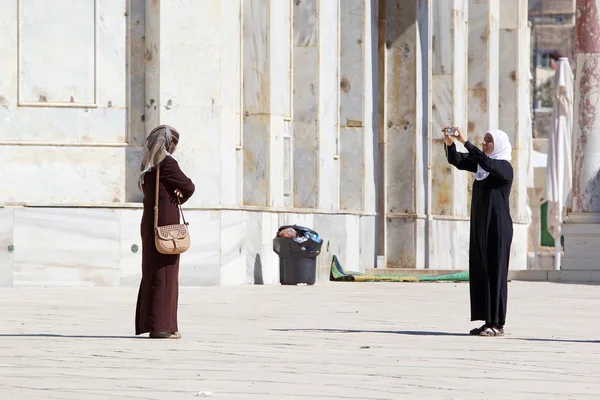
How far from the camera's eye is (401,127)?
31953mm

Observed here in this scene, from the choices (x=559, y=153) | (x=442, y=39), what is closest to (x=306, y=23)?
(x=442, y=39)

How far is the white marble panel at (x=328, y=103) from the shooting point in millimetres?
26234

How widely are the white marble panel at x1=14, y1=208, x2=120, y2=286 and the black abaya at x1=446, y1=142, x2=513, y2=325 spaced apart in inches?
310

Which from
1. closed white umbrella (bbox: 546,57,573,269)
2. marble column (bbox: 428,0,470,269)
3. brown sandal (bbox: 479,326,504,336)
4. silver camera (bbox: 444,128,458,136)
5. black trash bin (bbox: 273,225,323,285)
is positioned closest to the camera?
brown sandal (bbox: 479,326,504,336)

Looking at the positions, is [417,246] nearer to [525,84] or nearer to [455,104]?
[455,104]

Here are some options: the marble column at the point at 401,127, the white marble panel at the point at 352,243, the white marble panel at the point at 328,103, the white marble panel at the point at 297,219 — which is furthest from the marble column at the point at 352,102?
the white marble panel at the point at 297,219

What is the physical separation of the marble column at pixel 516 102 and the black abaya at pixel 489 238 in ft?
80.8

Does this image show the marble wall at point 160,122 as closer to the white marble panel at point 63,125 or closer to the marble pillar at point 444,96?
the white marble panel at point 63,125

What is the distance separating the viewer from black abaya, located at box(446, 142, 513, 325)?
1306cm

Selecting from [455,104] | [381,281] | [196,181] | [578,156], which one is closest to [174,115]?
[196,181]

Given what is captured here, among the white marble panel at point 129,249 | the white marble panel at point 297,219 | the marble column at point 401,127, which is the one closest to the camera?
the white marble panel at point 129,249

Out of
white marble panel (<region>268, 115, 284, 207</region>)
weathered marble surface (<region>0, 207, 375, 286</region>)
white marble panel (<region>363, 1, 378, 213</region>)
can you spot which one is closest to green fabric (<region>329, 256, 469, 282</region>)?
white marble panel (<region>268, 115, 284, 207</region>)

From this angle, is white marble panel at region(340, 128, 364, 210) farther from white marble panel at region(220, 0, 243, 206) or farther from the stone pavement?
the stone pavement

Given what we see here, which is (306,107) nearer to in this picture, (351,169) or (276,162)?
(276,162)
